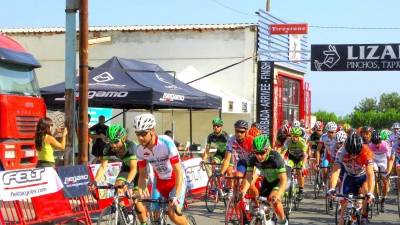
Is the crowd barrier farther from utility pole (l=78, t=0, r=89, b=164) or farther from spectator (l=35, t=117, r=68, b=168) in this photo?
utility pole (l=78, t=0, r=89, b=164)

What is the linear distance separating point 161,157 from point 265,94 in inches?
838

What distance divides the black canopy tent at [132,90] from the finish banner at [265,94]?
9.52 m

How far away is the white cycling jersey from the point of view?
7840 mm

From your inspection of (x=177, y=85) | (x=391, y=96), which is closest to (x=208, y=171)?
(x=177, y=85)

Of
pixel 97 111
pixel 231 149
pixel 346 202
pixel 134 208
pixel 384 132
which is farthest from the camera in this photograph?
pixel 97 111

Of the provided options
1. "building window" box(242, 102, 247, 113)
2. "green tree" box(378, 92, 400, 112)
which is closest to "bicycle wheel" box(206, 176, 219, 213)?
"building window" box(242, 102, 247, 113)

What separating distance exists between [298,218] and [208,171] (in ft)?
9.52

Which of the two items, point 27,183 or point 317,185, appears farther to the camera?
point 317,185

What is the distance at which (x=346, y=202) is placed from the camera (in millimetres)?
9078

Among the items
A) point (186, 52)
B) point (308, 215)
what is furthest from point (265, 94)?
point (308, 215)

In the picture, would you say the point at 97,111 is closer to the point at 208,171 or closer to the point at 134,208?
Answer: the point at 208,171

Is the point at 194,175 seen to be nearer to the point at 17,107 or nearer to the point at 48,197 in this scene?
the point at 17,107

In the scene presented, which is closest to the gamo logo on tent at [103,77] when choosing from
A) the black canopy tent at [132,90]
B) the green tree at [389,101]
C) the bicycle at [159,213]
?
the black canopy tent at [132,90]

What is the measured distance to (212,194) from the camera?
1445 cm
